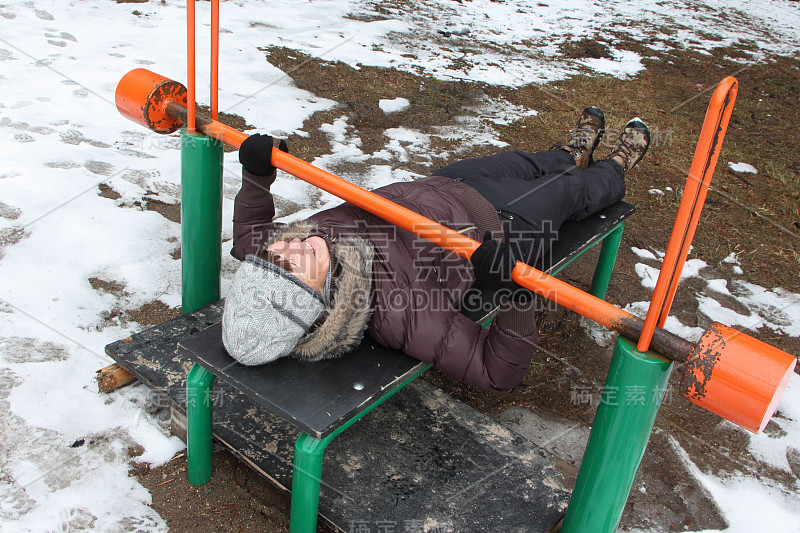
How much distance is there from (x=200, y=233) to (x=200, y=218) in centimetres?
6

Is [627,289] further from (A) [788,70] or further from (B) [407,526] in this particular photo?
(A) [788,70]

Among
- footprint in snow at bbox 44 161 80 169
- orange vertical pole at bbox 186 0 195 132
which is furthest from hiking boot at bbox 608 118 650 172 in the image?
footprint in snow at bbox 44 161 80 169

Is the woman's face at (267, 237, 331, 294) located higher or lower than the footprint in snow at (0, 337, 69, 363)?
higher

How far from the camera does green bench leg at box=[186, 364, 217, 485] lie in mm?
1839

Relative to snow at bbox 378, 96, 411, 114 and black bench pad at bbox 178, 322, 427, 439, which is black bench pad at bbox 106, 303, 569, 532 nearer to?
black bench pad at bbox 178, 322, 427, 439

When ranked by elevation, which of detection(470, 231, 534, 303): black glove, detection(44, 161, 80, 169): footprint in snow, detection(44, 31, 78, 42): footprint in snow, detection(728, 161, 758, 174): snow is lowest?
detection(44, 161, 80, 169): footprint in snow

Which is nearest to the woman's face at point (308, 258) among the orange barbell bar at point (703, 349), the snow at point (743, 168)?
the orange barbell bar at point (703, 349)

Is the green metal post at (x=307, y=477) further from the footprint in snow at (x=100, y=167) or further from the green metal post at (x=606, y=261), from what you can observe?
the footprint in snow at (x=100, y=167)

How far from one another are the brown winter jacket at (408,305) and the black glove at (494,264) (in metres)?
0.17

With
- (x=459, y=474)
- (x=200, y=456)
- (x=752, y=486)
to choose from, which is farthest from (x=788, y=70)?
(x=200, y=456)

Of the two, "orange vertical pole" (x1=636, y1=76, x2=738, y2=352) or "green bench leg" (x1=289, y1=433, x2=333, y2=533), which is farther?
"green bench leg" (x1=289, y1=433, x2=333, y2=533)

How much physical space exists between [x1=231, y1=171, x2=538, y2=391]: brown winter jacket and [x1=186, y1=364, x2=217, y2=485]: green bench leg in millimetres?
302

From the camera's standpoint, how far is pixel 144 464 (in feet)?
6.76

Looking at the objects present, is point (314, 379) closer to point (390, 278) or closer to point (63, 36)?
point (390, 278)
